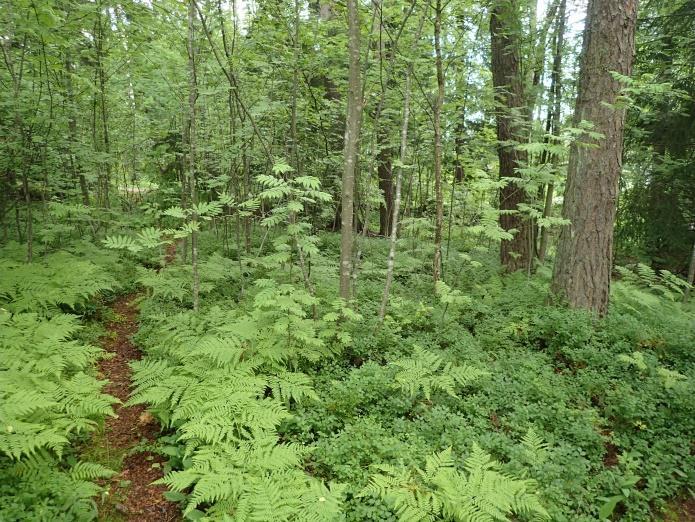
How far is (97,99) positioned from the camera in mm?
10141

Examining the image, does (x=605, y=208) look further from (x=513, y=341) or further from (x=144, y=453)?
(x=144, y=453)

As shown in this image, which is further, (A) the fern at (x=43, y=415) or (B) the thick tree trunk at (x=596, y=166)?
(B) the thick tree trunk at (x=596, y=166)

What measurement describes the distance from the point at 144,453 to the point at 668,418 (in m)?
5.66

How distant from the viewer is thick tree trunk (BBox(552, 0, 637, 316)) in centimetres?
581

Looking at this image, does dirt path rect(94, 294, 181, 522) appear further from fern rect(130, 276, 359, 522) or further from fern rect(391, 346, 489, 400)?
fern rect(391, 346, 489, 400)

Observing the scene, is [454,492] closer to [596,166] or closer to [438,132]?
[438,132]

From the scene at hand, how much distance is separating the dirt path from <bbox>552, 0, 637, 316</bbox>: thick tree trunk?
6.09 meters

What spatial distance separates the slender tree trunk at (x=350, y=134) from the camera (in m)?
5.15

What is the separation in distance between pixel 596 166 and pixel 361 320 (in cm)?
428

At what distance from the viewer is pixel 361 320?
5855 millimetres

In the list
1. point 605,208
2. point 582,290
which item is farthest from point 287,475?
point 605,208

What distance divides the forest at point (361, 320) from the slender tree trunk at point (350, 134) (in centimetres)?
4

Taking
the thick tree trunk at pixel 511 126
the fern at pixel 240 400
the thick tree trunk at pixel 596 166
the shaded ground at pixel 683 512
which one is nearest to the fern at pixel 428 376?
the fern at pixel 240 400

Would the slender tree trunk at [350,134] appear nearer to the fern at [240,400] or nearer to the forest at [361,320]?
the forest at [361,320]
